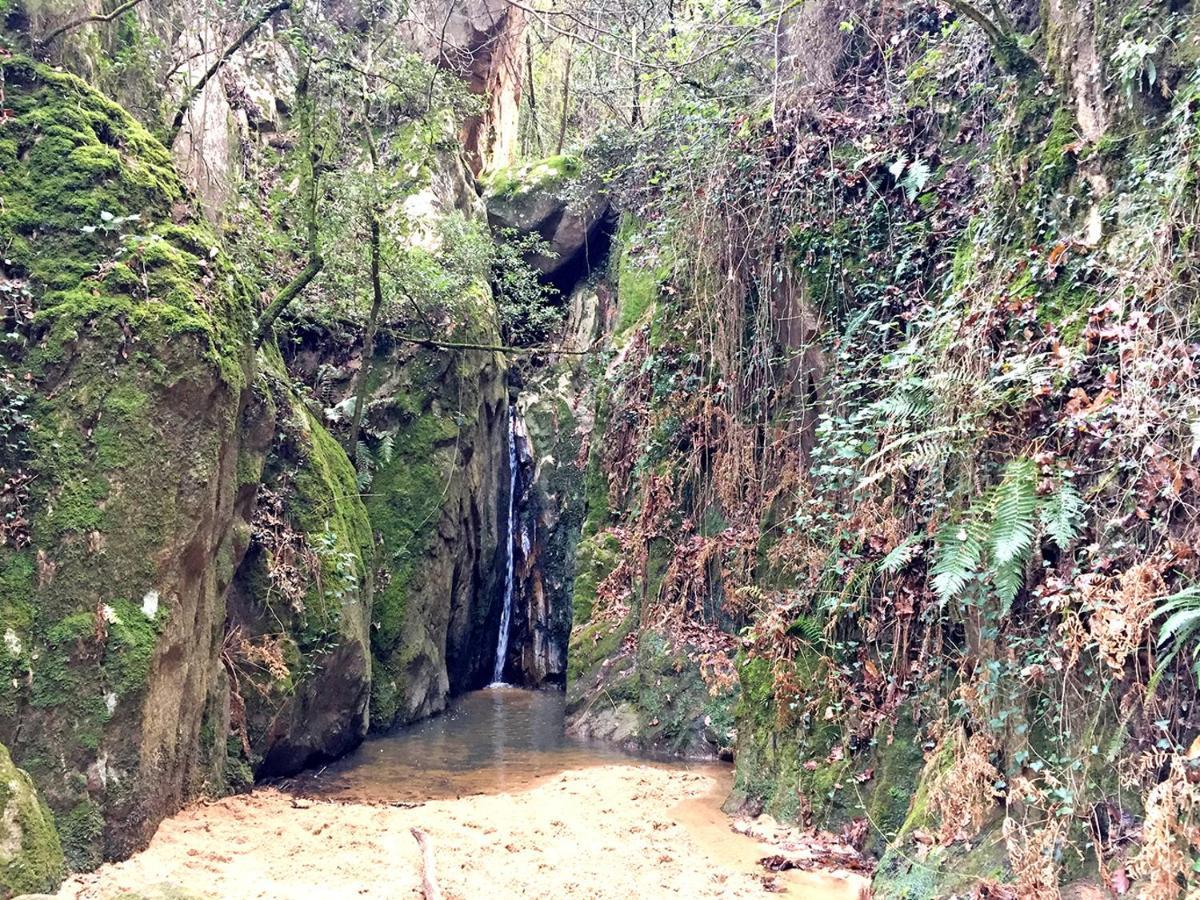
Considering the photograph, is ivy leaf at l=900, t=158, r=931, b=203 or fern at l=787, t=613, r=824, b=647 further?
ivy leaf at l=900, t=158, r=931, b=203

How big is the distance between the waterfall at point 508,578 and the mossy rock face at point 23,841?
10690 mm

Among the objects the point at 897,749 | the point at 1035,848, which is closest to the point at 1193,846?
the point at 1035,848

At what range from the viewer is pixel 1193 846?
2893 mm

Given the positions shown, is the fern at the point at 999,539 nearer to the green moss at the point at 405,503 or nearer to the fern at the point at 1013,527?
the fern at the point at 1013,527

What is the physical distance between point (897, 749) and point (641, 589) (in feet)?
16.4

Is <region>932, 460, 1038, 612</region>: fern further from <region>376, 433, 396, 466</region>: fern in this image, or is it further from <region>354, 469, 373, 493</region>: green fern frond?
<region>376, 433, 396, 466</region>: fern

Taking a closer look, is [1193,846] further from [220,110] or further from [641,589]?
[220,110]

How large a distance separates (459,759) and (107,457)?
16.2ft

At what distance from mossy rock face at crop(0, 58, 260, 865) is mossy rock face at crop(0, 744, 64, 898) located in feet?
1.16

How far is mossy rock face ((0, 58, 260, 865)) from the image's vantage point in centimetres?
448

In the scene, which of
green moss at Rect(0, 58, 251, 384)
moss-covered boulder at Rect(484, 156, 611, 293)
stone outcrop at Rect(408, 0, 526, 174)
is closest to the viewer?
green moss at Rect(0, 58, 251, 384)

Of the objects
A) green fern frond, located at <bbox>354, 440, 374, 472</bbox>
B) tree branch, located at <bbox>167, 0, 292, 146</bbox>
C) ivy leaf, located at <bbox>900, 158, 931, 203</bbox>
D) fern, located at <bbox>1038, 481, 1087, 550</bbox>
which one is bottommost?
fern, located at <bbox>1038, 481, 1087, 550</bbox>

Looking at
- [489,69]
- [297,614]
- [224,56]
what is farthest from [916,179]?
[489,69]

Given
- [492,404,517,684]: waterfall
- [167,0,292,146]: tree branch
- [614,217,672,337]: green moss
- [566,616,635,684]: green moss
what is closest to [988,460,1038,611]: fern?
[566,616,635,684]: green moss
